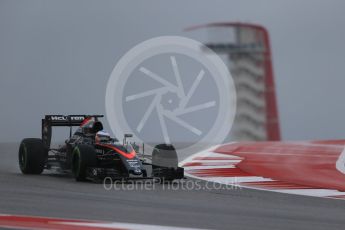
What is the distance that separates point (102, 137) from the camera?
12.4m

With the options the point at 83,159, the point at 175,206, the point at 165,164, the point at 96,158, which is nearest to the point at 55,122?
the point at 96,158

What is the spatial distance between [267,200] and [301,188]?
180cm

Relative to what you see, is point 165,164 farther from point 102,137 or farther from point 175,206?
point 175,206

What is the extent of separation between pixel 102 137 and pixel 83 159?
3.23 feet

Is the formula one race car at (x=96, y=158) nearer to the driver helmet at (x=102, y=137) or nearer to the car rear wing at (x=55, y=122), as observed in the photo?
the driver helmet at (x=102, y=137)

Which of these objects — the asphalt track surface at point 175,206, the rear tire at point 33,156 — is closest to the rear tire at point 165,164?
the asphalt track surface at point 175,206

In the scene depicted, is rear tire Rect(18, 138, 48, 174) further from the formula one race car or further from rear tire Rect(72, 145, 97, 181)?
rear tire Rect(72, 145, 97, 181)

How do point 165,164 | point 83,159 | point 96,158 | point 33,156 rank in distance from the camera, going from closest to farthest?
point 83,159 → point 96,158 → point 165,164 → point 33,156

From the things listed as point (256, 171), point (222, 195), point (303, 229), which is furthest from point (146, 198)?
point (256, 171)

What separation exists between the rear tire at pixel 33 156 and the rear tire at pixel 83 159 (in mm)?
1539

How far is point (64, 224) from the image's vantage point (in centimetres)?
714

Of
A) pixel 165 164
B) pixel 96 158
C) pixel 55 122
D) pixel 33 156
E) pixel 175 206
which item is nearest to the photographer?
pixel 175 206

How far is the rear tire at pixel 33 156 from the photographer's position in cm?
1309

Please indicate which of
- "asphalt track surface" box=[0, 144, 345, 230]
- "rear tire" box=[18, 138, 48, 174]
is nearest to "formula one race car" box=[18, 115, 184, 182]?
"rear tire" box=[18, 138, 48, 174]
